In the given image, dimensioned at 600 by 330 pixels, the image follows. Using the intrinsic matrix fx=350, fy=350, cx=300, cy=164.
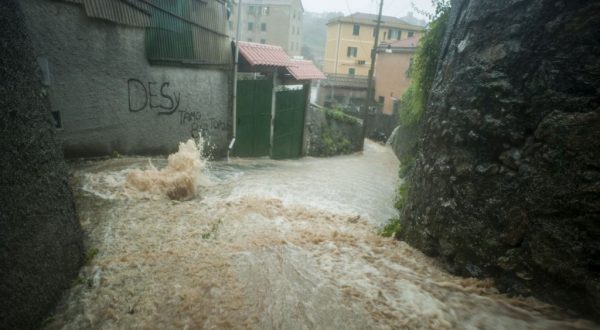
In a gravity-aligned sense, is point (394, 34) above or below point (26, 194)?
above

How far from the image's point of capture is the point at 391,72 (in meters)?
29.8

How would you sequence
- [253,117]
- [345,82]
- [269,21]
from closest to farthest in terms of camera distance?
1. [253,117]
2. [345,82]
3. [269,21]

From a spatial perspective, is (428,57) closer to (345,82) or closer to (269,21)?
(345,82)

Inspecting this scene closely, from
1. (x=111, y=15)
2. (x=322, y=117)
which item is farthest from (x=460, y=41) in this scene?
(x=322, y=117)

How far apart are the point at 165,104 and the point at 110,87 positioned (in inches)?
57.4

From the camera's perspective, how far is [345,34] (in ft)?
142

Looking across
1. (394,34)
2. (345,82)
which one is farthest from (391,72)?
(394,34)

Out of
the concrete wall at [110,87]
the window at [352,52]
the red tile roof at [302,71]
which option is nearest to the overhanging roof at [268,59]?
the red tile roof at [302,71]

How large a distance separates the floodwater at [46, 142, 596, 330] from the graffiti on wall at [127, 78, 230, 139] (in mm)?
1577

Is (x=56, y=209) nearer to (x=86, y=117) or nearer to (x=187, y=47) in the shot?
Result: (x=86, y=117)

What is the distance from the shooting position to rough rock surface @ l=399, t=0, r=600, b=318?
3.11 metres

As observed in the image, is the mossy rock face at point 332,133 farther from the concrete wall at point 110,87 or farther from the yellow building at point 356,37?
the yellow building at point 356,37

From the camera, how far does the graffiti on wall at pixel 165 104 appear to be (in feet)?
25.1

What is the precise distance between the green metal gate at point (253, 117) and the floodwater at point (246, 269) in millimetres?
4133
